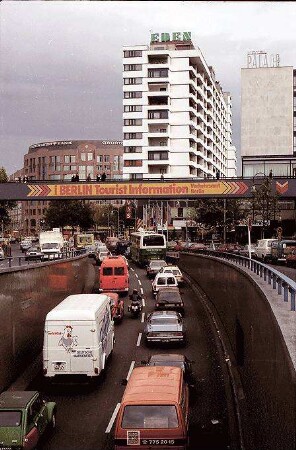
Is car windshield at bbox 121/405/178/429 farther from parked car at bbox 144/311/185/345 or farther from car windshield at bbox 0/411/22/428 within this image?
parked car at bbox 144/311/185/345

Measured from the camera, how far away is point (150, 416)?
1473 centimetres

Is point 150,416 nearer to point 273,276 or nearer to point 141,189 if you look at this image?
point 273,276

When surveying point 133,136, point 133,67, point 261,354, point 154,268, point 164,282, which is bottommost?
point 164,282

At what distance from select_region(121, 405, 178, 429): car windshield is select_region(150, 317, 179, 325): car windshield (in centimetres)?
1483

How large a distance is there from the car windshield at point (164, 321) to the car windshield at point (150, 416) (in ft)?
48.7

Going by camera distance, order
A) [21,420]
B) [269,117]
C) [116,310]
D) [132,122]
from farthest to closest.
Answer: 1. [132,122]
2. [269,117]
3. [116,310]
4. [21,420]

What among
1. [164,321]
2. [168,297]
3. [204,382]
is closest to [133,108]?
[168,297]

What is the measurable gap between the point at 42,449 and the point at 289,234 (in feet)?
242

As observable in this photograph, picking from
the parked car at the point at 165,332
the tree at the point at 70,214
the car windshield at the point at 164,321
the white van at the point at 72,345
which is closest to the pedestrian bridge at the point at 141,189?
the car windshield at the point at 164,321

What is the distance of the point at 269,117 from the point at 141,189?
4181 cm

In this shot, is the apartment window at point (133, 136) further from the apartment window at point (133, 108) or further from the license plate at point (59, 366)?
the license plate at point (59, 366)

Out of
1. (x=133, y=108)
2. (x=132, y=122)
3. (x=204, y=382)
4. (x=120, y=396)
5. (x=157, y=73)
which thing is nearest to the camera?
(x=120, y=396)

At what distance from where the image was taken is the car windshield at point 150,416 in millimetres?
14555

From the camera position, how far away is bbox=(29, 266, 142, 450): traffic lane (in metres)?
18.0
